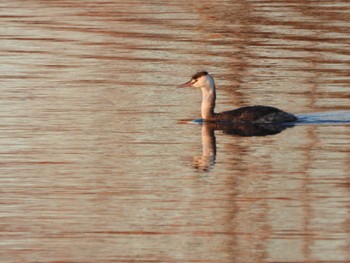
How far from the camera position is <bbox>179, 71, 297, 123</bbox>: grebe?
1834 cm

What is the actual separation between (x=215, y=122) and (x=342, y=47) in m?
7.28

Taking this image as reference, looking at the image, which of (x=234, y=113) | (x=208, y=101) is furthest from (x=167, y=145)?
(x=208, y=101)

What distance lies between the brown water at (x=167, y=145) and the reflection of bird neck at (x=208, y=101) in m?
0.32

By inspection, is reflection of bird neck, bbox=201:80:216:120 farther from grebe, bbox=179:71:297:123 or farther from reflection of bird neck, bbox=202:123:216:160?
reflection of bird neck, bbox=202:123:216:160

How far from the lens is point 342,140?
55.8ft

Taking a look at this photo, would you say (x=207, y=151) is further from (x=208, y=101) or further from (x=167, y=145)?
(x=208, y=101)

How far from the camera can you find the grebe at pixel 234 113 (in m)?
18.3

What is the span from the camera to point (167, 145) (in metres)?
16.7

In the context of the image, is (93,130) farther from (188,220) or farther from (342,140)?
(188,220)

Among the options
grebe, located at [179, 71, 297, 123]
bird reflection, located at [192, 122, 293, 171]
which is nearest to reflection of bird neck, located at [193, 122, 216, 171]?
bird reflection, located at [192, 122, 293, 171]

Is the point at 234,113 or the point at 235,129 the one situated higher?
the point at 234,113

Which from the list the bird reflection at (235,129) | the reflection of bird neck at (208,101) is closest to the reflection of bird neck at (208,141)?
the bird reflection at (235,129)

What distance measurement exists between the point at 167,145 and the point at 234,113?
2307mm

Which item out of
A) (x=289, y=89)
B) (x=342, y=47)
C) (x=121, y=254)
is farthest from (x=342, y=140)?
(x=342, y=47)
